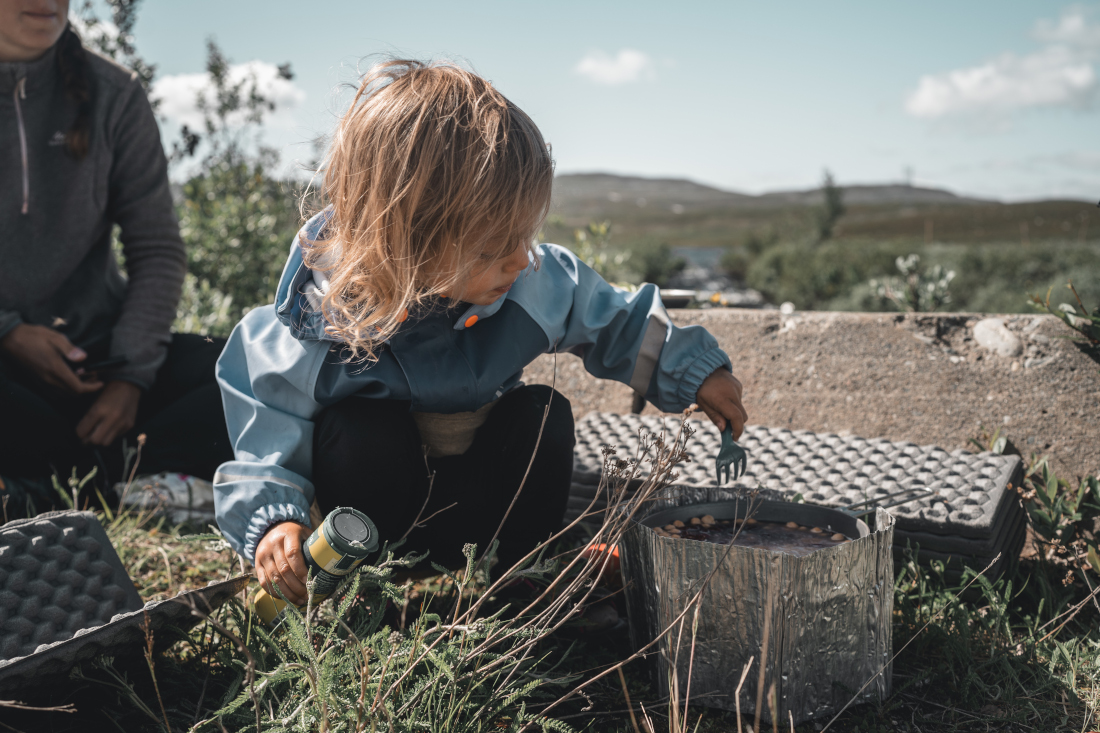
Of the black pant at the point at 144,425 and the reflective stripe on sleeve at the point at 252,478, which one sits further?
the black pant at the point at 144,425

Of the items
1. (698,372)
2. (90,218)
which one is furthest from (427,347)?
(90,218)

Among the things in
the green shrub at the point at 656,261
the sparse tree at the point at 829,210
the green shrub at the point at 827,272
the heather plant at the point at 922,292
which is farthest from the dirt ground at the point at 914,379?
the sparse tree at the point at 829,210

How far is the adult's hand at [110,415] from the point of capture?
229 cm

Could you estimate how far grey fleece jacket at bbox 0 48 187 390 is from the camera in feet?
7.43

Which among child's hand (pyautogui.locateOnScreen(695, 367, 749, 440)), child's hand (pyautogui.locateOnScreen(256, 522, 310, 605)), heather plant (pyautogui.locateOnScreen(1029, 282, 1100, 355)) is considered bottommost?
child's hand (pyautogui.locateOnScreen(256, 522, 310, 605))

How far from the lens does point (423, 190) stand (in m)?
1.30

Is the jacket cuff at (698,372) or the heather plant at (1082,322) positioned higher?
the heather plant at (1082,322)

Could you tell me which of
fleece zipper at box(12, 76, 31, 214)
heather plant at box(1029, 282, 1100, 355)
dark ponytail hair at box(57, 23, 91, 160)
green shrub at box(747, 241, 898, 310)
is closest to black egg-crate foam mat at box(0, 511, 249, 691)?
fleece zipper at box(12, 76, 31, 214)

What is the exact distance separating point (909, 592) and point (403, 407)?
124 cm

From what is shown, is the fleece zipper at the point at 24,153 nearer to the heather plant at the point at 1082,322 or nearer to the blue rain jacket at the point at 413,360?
the blue rain jacket at the point at 413,360

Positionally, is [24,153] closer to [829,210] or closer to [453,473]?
[453,473]

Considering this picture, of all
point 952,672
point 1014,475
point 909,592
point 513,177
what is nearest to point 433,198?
point 513,177

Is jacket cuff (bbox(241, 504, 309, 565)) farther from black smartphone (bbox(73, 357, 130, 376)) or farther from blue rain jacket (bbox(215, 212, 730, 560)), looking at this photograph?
black smartphone (bbox(73, 357, 130, 376))

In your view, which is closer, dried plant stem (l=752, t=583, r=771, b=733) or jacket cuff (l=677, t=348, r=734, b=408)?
dried plant stem (l=752, t=583, r=771, b=733)
